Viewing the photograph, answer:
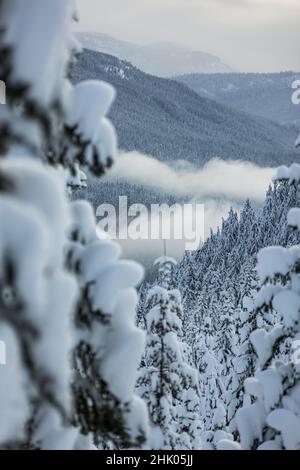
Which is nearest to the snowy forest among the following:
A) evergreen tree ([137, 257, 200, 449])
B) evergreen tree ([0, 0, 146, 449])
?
evergreen tree ([0, 0, 146, 449])

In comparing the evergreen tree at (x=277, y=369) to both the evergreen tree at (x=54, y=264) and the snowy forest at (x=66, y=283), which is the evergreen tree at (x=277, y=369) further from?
the evergreen tree at (x=54, y=264)

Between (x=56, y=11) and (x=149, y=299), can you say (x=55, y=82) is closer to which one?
(x=56, y=11)

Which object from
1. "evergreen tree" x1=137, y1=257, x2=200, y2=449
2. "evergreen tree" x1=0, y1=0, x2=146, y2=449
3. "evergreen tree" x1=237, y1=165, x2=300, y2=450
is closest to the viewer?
"evergreen tree" x1=0, y1=0, x2=146, y2=449

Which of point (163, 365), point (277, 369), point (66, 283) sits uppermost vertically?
point (163, 365)

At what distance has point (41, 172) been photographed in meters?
2.78

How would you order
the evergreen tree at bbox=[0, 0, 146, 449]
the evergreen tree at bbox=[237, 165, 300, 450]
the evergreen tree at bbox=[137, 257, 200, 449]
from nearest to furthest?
the evergreen tree at bbox=[0, 0, 146, 449]
the evergreen tree at bbox=[237, 165, 300, 450]
the evergreen tree at bbox=[137, 257, 200, 449]

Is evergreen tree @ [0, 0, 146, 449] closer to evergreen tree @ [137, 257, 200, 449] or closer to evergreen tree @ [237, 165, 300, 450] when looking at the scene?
evergreen tree @ [237, 165, 300, 450]

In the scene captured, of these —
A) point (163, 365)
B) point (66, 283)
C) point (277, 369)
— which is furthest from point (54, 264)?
point (163, 365)

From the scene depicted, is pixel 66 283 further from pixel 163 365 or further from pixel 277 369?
pixel 163 365

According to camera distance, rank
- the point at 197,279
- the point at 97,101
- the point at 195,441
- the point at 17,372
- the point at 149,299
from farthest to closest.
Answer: the point at 197,279 → the point at 195,441 → the point at 149,299 → the point at 97,101 → the point at 17,372

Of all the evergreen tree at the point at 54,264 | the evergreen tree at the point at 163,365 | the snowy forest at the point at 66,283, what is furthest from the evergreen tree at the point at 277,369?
the evergreen tree at the point at 163,365

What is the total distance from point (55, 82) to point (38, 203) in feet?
2.89
